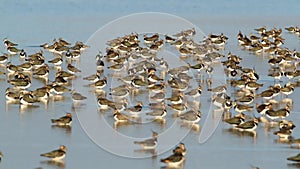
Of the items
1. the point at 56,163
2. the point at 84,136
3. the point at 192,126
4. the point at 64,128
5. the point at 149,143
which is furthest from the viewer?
the point at 192,126

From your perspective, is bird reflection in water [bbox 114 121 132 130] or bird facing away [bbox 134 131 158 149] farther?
bird reflection in water [bbox 114 121 132 130]

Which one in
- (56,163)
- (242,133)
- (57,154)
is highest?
(57,154)

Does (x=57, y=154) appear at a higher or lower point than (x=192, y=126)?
higher

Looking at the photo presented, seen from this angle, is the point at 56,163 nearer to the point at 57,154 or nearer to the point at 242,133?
the point at 57,154

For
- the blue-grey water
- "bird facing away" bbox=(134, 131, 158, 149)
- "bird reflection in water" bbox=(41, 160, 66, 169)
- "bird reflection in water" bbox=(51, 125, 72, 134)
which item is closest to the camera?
"bird reflection in water" bbox=(41, 160, 66, 169)

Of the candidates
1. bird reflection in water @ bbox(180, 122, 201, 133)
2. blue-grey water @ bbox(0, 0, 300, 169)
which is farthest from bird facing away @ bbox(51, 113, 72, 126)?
bird reflection in water @ bbox(180, 122, 201, 133)

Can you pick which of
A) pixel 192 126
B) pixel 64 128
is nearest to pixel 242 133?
pixel 192 126

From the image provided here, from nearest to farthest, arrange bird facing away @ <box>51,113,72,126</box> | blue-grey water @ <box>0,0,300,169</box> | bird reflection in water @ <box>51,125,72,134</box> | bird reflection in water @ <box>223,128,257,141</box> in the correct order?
blue-grey water @ <box>0,0,300,169</box>, bird reflection in water @ <box>223,128,257,141</box>, bird reflection in water @ <box>51,125,72,134</box>, bird facing away @ <box>51,113,72,126</box>

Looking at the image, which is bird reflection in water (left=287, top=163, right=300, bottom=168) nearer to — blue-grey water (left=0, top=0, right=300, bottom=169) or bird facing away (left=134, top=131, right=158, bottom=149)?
blue-grey water (left=0, top=0, right=300, bottom=169)
